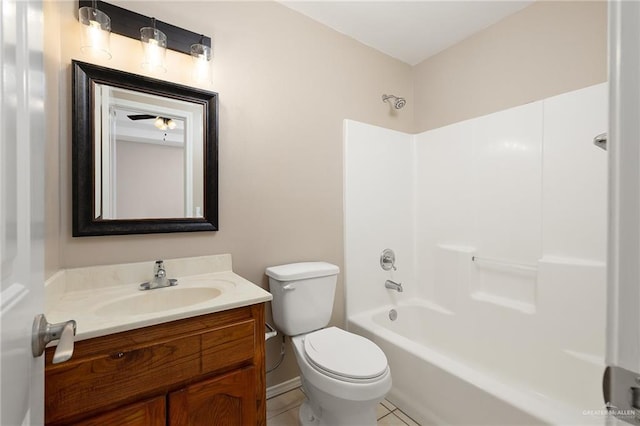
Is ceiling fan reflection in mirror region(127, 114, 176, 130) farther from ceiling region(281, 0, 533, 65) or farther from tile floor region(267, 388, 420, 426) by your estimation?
tile floor region(267, 388, 420, 426)

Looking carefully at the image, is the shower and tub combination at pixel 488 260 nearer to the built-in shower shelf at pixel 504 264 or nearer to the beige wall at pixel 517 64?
the built-in shower shelf at pixel 504 264

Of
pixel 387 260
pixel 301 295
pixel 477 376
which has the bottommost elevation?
pixel 477 376

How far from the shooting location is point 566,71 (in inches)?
67.2

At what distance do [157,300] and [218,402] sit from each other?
512mm

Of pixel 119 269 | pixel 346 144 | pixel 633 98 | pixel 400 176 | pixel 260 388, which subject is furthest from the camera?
pixel 400 176

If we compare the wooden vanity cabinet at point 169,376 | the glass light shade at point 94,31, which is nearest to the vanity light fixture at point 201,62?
the glass light shade at point 94,31

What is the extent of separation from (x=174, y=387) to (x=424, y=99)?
2.58m

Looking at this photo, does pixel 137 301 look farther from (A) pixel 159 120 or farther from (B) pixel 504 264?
(B) pixel 504 264

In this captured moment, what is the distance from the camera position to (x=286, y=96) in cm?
187

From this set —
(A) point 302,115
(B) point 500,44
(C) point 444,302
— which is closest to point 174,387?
(A) point 302,115

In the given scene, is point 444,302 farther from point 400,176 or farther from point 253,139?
point 253,139

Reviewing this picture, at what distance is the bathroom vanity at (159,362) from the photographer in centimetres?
89

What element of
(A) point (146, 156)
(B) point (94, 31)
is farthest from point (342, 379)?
(B) point (94, 31)

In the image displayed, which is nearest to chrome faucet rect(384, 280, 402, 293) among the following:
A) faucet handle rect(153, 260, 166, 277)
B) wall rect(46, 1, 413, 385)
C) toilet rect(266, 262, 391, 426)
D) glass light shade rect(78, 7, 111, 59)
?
wall rect(46, 1, 413, 385)
